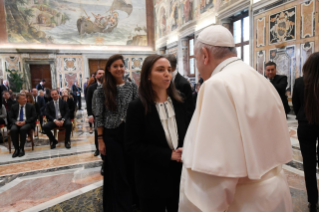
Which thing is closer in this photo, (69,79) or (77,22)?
(69,79)

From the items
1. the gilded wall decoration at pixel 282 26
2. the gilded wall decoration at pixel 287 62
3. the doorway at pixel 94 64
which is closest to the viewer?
the gilded wall decoration at pixel 282 26

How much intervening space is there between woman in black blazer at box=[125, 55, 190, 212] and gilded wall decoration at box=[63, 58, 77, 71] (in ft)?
58.4

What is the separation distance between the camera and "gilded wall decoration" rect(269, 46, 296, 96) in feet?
23.9

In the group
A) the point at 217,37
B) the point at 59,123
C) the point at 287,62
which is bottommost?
the point at 59,123

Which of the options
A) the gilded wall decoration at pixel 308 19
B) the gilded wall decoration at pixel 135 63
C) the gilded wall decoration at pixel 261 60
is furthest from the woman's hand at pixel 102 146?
the gilded wall decoration at pixel 135 63

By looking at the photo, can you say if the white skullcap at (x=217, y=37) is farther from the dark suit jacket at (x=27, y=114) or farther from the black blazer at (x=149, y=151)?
the dark suit jacket at (x=27, y=114)

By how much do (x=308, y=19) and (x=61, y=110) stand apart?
749 centimetres

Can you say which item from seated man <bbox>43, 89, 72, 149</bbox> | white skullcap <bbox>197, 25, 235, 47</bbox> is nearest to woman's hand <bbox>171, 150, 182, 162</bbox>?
white skullcap <bbox>197, 25, 235, 47</bbox>

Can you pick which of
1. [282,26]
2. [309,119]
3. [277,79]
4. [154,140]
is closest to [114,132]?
[154,140]

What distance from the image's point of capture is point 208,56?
1.21 meters

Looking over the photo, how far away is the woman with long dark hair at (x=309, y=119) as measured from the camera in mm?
2152

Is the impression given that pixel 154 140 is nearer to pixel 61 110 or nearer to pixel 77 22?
pixel 61 110

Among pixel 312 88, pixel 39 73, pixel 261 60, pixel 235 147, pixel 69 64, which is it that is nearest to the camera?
pixel 235 147

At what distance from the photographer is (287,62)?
748cm
